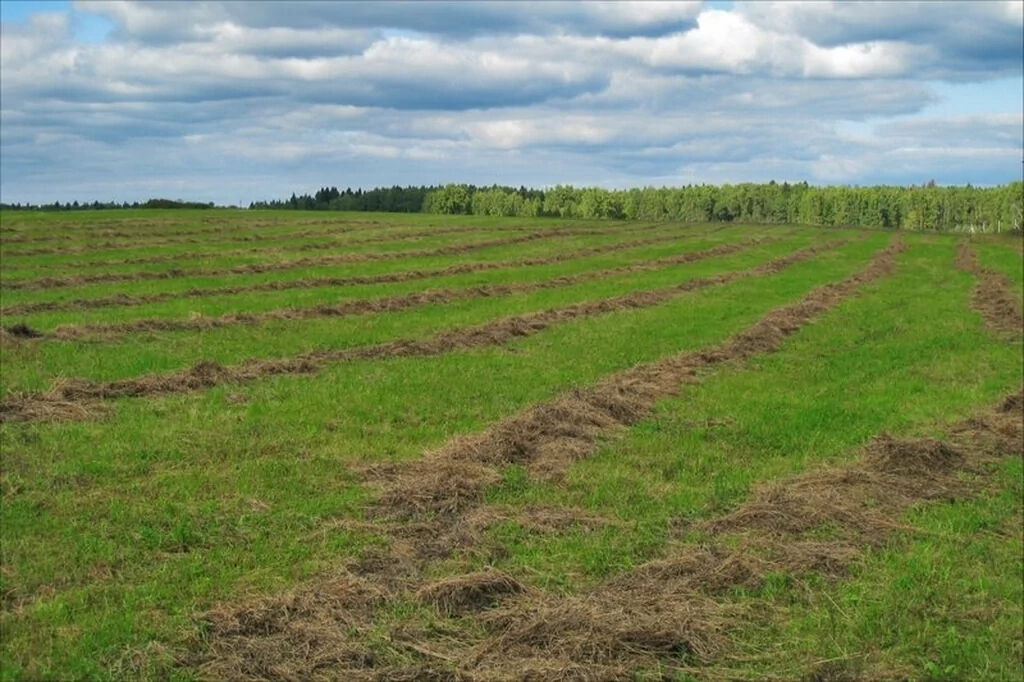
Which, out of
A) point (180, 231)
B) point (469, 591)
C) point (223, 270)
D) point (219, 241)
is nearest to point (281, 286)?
point (223, 270)

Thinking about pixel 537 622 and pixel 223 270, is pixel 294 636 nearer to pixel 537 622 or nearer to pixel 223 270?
pixel 537 622

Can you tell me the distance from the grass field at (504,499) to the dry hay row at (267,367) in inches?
4.0

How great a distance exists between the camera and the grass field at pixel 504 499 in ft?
24.4

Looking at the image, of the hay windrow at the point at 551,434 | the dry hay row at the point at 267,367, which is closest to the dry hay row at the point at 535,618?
the hay windrow at the point at 551,434

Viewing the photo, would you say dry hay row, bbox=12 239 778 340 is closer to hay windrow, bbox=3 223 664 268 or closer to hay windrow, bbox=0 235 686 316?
hay windrow, bbox=0 235 686 316

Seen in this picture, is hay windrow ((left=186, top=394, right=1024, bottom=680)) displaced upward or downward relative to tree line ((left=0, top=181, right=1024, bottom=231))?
downward

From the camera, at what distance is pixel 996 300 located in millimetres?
35062

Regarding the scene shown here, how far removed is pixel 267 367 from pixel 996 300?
95.3 ft

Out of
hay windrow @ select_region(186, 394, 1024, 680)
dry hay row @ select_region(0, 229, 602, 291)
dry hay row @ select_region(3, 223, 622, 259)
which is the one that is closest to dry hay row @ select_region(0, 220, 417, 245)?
dry hay row @ select_region(3, 223, 622, 259)

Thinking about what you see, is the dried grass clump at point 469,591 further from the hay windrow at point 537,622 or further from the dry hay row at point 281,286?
the dry hay row at point 281,286

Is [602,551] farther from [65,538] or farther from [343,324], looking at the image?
[343,324]

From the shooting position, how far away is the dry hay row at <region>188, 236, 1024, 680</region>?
6992 millimetres

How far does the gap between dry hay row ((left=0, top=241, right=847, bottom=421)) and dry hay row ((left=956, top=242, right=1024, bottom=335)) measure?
37.0 ft

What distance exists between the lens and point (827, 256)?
203 ft
